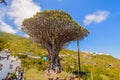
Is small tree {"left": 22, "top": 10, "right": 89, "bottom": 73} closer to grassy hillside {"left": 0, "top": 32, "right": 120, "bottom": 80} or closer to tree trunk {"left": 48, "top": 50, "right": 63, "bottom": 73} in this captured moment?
tree trunk {"left": 48, "top": 50, "right": 63, "bottom": 73}

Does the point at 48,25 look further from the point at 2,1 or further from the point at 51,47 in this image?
the point at 2,1

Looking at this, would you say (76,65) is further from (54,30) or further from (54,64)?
(54,30)

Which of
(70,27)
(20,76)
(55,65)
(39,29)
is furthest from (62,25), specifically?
(20,76)

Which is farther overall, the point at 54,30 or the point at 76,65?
the point at 76,65

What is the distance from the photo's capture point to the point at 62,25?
38812 mm

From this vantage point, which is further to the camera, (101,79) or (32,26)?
(32,26)

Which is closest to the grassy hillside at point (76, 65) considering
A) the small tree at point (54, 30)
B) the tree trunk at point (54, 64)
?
the tree trunk at point (54, 64)

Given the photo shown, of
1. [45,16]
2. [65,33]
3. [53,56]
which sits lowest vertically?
[53,56]

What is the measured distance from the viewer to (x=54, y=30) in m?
39.3

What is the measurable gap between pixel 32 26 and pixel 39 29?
147 cm

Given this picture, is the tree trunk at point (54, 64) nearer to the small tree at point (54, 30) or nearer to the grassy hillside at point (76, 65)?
the small tree at point (54, 30)

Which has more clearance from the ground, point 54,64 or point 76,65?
point 76,65

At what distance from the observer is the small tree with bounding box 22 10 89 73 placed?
38.9m

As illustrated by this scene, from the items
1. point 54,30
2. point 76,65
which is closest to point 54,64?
point 54,30
